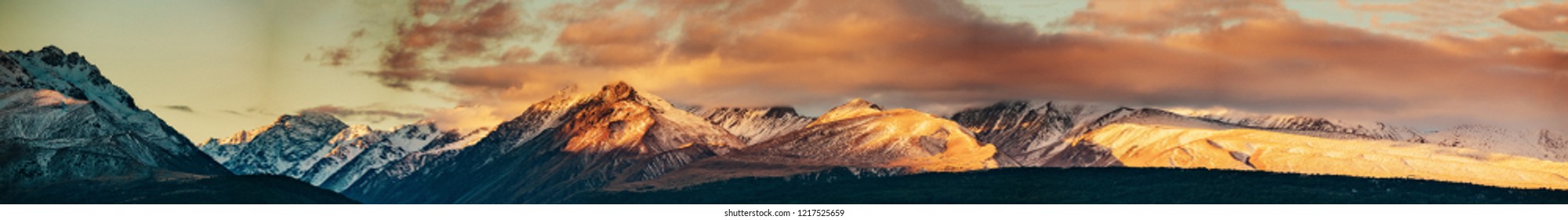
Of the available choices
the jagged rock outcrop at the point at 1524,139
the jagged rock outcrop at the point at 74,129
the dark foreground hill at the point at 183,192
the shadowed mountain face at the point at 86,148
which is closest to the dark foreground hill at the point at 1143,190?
the jagged rock outcrop at the point at 1524,139

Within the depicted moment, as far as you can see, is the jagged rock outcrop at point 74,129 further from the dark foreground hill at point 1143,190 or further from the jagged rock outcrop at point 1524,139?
the jagged rock outcrop at point 1524,139

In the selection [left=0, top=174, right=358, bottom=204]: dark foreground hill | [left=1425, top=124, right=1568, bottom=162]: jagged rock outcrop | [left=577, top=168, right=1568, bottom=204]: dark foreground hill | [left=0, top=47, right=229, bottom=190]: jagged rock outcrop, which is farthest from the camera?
[left=1425, top=124, right=1568, bottom=162]: jagged rock outcrop

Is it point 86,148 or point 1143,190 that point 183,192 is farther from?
point 1143,190

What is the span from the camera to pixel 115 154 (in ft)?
510

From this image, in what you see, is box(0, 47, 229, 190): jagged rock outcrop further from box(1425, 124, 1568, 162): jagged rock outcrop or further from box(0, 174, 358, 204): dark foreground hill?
box(1425, 124, 1568, 162): jagged rock outcrop

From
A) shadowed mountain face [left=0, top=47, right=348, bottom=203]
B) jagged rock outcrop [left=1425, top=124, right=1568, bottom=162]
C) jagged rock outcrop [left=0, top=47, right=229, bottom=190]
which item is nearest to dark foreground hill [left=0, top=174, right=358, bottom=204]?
shadowed mountain face [left=0, top=47, right=348, bottom=203]

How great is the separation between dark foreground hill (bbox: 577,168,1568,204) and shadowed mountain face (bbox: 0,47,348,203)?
48.7m

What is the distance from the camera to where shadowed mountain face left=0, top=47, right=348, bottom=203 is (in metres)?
137

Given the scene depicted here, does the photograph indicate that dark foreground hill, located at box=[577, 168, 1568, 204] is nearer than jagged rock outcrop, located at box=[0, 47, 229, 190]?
Yes

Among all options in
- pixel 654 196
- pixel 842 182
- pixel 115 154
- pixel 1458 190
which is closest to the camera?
pixel 1458 190

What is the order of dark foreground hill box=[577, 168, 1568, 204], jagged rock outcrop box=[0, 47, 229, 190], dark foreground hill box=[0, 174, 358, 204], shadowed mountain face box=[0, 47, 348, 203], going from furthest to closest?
jagged rock outcrop box=[0, 47, 229, 190] → dark foreground hill box=[577, 168, 1568, 204] → shadowed mountain face box=[0, 47, 348, 203] → dark foreground hill box=[0, 174, 358, 204]
